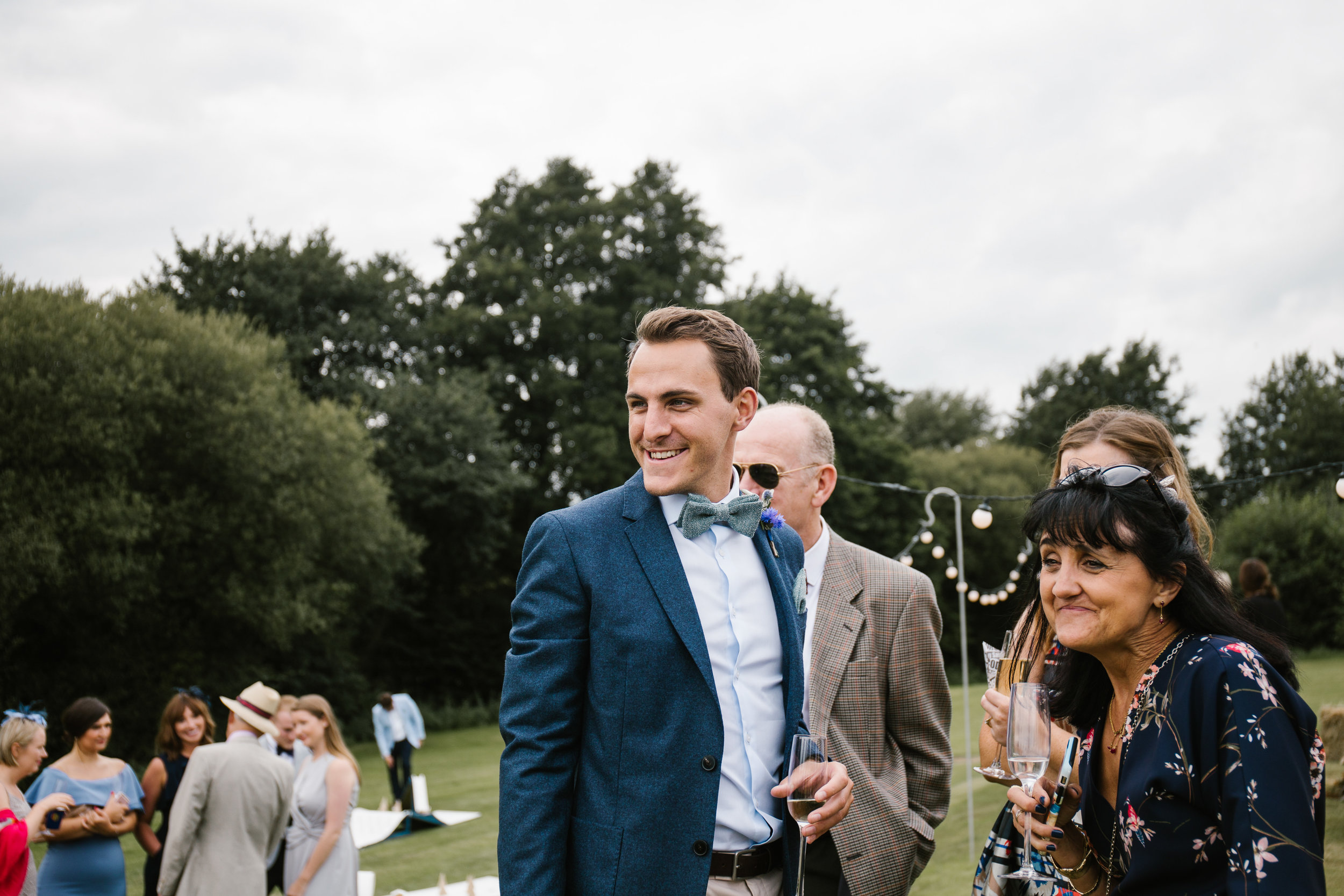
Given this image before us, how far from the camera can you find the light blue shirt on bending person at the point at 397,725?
14680 millimetres

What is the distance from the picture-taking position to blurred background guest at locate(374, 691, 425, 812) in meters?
14.7

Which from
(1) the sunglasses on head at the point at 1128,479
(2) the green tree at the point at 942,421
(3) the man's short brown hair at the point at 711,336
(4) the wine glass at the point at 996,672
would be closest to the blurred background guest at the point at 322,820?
(4) the wine glass at the point at 996,672

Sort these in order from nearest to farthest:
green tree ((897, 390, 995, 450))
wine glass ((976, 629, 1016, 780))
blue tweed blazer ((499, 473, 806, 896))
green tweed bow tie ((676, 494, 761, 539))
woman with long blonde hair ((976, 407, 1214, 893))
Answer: blue tweed blazer ((499, 473, 806, 896)) → green tweed bow tie ((676, 494, 761, 539)) → wine glass ((976, 629, 1016, 780)) → woman with long blonde hair ((976, 407, 1214, 893)) → green tree ((897, 390, 995, 450))

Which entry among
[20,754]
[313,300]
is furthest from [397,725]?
[313,300]

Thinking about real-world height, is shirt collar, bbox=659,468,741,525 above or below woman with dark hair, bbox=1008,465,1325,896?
above

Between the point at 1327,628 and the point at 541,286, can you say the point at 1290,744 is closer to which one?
the point at 541,286

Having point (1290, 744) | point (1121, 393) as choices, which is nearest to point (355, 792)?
point (1290, 744)

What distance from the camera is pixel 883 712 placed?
3254 mm

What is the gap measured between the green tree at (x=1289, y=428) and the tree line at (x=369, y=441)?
0.56 ft

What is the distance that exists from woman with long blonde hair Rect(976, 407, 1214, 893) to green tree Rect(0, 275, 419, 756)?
679 inches

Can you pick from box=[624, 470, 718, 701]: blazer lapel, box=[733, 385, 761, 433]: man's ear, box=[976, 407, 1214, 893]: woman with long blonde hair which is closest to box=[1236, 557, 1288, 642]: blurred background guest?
box=[976, 407, 1214, 893]: woman with long blonde hair

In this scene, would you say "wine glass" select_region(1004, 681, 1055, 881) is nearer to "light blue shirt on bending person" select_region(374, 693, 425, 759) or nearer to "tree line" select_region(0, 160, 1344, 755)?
"light blue shirt on bending person" select_region(374, 693, 425, 759)

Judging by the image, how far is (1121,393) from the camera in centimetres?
3834

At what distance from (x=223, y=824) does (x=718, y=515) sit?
4987mm
